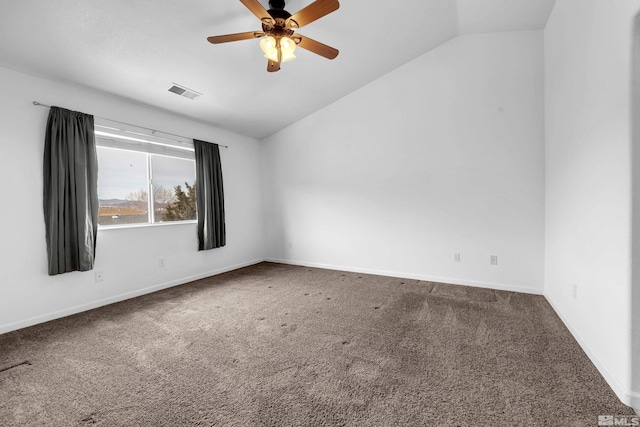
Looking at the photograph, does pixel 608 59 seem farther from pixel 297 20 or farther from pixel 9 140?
pixel 9 140

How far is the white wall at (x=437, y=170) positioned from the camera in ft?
10.5

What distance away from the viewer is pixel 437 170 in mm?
3676

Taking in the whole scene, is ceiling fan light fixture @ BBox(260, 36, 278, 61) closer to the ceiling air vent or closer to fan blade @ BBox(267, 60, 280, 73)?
fan blade @ BBox(267, 60, 280, 73)

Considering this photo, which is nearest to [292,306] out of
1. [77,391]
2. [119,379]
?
[119,379]

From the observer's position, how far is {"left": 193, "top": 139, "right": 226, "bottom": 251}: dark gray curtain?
13.6ft

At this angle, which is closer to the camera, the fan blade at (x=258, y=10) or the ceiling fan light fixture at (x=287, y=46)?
the fan blade at (x=258, y=10)

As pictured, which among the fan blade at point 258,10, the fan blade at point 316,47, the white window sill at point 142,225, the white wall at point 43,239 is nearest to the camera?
the fan blade at point 258,10

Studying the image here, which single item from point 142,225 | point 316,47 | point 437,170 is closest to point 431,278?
point 437,170

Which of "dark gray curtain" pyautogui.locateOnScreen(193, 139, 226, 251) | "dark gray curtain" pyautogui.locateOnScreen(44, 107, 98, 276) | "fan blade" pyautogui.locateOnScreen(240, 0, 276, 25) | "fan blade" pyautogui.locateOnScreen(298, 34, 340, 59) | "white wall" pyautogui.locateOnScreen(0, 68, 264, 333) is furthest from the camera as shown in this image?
"dark gray curtain" pyautogui.locateOnScreen(193, 139, 226, 251)

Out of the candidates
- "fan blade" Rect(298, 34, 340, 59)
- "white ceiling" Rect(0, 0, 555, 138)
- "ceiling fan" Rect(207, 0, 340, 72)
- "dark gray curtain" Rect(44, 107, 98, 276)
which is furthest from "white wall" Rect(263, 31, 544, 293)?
"dark gray curtain" Rect(44, 107, 98, 276)

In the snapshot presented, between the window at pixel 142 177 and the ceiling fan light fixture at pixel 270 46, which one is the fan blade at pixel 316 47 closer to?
the ceiling fan light fixture at pixel 270 46

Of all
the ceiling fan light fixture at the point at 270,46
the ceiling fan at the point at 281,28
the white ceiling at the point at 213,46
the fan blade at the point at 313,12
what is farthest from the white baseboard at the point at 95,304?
the fan blade at the point at 313,12

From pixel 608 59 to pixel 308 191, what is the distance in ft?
12.5

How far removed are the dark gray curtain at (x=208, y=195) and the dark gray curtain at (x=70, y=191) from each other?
1329mm
